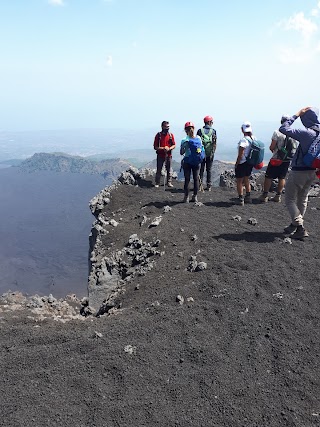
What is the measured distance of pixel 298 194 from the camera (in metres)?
9.65

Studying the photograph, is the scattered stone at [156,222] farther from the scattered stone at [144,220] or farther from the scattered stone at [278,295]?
the scattered stone at [278,295]

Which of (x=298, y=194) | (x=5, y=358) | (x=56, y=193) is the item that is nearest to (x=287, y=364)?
(x=5, y=358)

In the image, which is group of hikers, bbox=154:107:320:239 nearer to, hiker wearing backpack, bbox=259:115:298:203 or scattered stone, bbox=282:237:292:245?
hiker wearing backpack, bbox=259:115:298:203

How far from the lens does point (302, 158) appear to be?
8914 mm

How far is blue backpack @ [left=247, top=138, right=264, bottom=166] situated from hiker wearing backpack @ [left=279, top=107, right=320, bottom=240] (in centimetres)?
267

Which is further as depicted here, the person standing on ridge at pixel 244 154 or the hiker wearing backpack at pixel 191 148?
the hiker wearing backpack at pixel 191 148

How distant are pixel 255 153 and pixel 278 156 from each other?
1.11 meters

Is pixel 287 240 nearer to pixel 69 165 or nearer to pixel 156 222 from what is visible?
pixel 156 222

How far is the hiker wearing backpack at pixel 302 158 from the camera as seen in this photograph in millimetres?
8727

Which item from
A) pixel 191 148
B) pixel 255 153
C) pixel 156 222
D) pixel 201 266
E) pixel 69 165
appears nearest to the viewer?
pixel 201 266

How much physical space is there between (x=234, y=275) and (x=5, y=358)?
16.4 ft

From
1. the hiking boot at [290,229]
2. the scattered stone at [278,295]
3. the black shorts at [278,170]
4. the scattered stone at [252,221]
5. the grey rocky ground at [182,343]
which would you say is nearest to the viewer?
the grey rocky ground at [182,343]

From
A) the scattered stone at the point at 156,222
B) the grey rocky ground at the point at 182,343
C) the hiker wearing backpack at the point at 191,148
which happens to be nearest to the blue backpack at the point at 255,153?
the hiker wearing backpack at the point at 191,148

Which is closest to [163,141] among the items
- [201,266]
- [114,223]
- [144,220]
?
[144,220]
